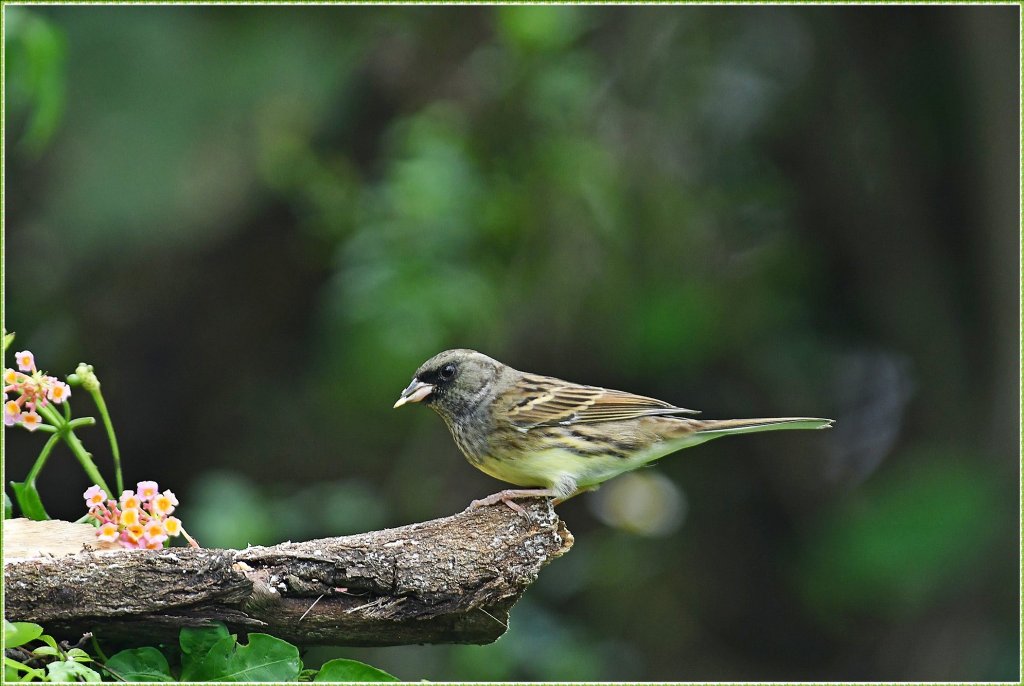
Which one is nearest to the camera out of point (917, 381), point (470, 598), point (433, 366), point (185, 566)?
point (185, 566)

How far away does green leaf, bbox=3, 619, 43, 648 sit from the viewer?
7.52 ft

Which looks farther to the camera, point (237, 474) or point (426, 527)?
point (237, 474)

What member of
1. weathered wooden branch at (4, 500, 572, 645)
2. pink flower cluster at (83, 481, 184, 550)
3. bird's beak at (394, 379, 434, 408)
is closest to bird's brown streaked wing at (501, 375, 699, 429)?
bird's beak at (394, 379, 434, 408)

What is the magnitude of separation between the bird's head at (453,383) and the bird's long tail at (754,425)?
31.2 inches

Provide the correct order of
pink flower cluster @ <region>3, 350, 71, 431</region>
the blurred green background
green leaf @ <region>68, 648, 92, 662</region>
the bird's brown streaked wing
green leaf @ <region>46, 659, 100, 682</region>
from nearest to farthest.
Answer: green leaf @ <region>46, 659, 100, 682</region> < green leaf @ <region>68, 648, 92, 662</region> < pink flower cluster @ <region>3, 350, 71, 431</region> < the bird's brown streaked wing < the blurred green background

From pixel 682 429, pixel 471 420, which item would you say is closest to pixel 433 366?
pixel 471 420

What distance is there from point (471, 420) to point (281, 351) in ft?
13.9

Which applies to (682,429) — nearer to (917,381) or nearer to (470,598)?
(470,598)

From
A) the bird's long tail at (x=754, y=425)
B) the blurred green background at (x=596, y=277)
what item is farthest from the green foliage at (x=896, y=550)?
the bird's long tail at (x=754, y=425)

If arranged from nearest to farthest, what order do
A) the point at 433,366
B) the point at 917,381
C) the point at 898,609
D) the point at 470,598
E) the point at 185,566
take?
the point at 185,566
the point at 470,598
the point at 433,366
the point at 898,609
the point at 917,381

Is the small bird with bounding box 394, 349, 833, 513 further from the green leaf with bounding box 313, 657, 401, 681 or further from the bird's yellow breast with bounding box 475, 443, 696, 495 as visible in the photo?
the green leaf with bounding box 313, 657, 401, 681

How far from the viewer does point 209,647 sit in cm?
259

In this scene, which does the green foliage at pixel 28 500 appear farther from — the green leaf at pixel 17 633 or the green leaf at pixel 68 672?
the green leaf at pixel 68 672

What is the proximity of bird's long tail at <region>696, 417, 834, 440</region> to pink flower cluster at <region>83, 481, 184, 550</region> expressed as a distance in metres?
1.95
